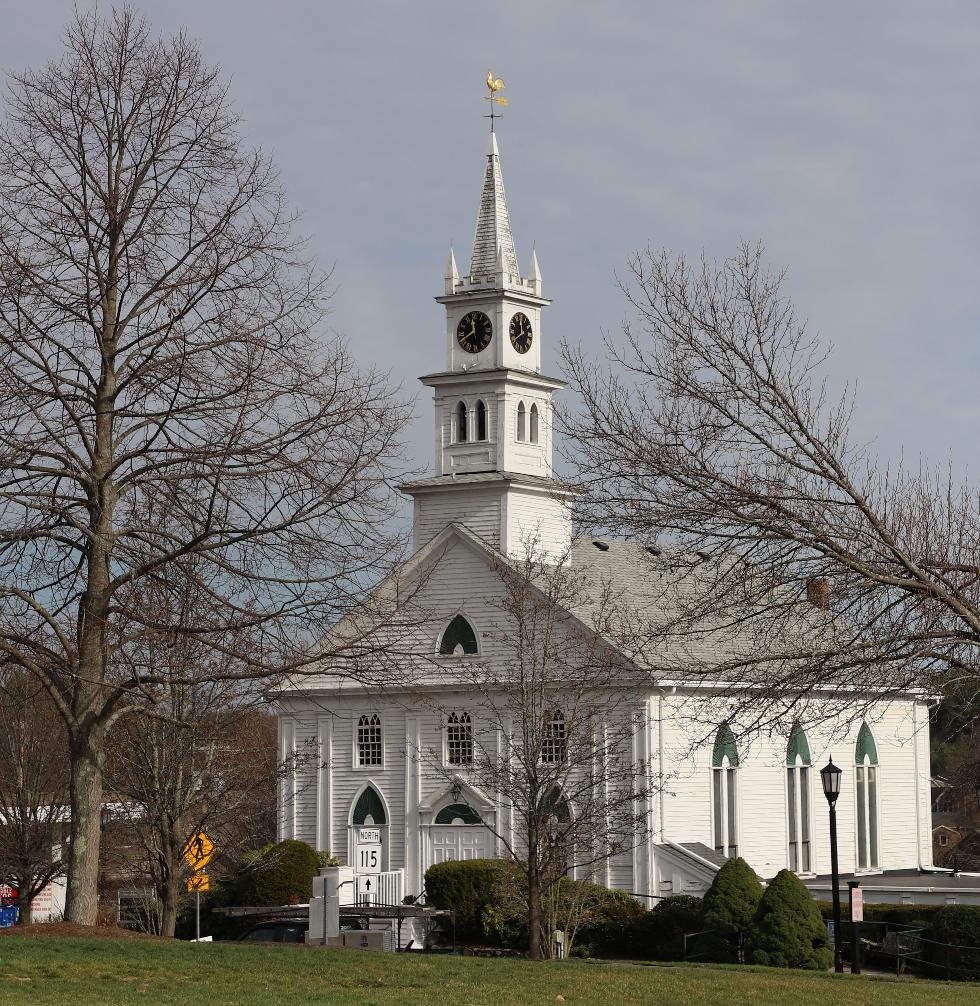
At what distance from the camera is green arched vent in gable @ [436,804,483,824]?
145ft

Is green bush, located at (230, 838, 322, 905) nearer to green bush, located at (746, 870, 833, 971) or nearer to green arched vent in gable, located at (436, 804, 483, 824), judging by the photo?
green arched vent in gable, located at (436, 804, 483, 824)

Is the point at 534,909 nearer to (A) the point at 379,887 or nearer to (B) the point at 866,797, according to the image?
(A) the point at 379,887

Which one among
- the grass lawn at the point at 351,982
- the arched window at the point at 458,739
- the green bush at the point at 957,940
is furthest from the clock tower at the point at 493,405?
the grass lawn at the point at 351,982

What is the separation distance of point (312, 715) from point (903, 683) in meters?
29.8

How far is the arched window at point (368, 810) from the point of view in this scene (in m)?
45.6

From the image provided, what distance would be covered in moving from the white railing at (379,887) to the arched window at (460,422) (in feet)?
37.1

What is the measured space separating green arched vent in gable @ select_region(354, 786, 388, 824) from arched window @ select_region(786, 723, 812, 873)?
10528 millimetres

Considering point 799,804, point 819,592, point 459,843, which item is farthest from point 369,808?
point 819,592

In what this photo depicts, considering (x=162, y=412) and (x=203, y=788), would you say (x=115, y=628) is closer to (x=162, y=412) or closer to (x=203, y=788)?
(x=162, y=412)

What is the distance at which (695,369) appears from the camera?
59.8 feet

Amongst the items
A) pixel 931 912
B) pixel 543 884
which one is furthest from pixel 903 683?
pixel 931 912

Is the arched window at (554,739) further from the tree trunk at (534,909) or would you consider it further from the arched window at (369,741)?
the arched window at (369,741)

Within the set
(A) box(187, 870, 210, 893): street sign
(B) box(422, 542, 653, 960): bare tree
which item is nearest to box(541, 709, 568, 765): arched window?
(B) box(422, 542, 653, 960): bare tree

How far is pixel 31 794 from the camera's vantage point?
148 feet
